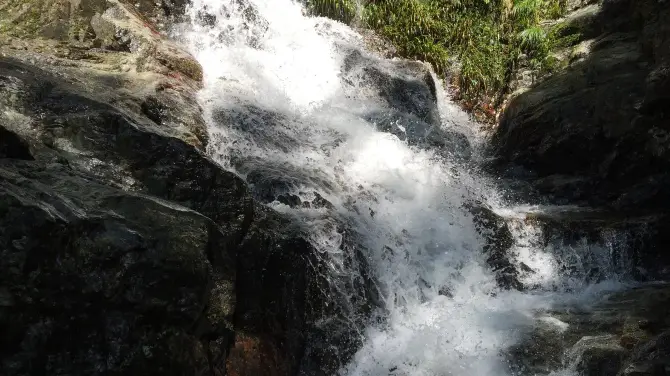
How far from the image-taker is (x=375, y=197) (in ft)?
25.7

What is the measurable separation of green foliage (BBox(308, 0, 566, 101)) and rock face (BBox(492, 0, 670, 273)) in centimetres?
126

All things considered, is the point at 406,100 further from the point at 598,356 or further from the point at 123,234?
the point at 123,234

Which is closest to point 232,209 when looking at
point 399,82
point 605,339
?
point 605,339

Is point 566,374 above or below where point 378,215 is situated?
above

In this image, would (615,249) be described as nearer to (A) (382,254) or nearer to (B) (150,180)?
(A) (382,254)

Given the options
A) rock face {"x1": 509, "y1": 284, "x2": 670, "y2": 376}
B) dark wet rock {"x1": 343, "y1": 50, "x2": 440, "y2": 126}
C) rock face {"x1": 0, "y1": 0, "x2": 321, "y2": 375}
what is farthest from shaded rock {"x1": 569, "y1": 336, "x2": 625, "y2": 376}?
dark wet rock {"x1": 343, "y1": 50, "x2": 440, "y2": 126}

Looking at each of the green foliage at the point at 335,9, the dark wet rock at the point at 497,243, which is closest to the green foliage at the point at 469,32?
the green foliage at the point at 335,9

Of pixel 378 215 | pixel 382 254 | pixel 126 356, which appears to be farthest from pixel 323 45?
pixel 126 356

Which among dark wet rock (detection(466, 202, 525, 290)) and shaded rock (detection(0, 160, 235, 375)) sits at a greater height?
dark wet rock (detection(466, 202, 525, 290))

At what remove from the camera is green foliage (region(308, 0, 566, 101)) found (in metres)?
11.8

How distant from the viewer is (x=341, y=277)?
6.03 m

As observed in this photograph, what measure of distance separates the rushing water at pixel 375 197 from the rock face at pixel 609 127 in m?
0.88

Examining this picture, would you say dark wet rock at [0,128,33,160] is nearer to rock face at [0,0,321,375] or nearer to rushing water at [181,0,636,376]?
rock face at [0,0,321,375]

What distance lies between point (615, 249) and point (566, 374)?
3.03 metres
